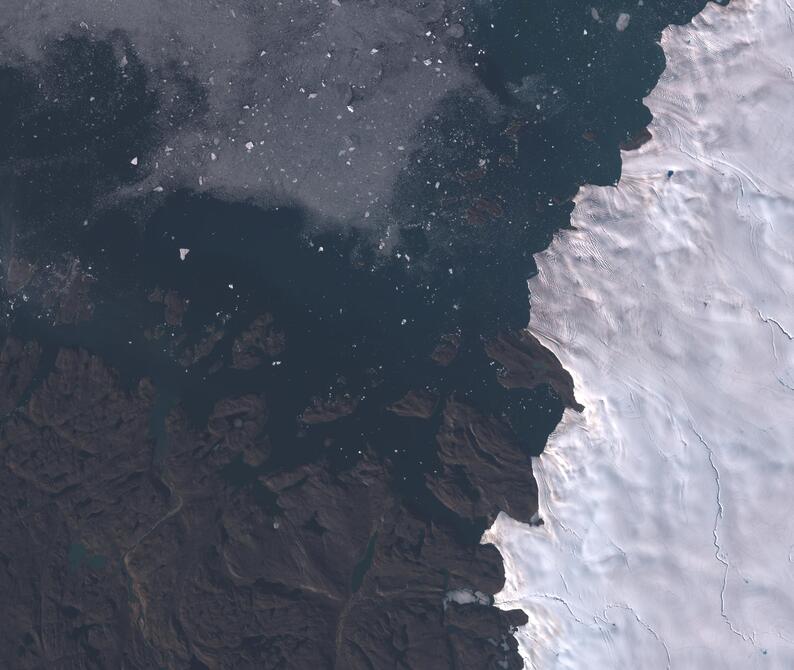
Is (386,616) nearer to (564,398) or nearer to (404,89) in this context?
(564,398)

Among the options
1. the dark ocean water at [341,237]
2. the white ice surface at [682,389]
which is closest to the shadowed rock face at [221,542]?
the dark ocean water at [341,237]

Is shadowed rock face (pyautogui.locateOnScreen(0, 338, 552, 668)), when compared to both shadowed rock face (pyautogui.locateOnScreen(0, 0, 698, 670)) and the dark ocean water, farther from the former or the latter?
the dark ocean water

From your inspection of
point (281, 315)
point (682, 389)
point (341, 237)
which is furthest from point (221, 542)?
point (682, 389)

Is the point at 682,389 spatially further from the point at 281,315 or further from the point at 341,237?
the point at 281,315

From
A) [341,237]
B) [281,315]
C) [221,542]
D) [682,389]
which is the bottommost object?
[221,542]

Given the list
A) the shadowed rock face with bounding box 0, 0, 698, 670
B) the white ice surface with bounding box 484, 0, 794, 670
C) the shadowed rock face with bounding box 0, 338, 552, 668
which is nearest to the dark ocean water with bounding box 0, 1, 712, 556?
the shadowed rock face with bounding box 0, 0, 698, 670

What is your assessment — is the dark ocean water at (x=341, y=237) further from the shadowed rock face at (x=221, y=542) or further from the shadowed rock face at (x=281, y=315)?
the shadowed rock face at (x=221, y=542)

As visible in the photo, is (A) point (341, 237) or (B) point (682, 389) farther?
(A) point (341, 237)
